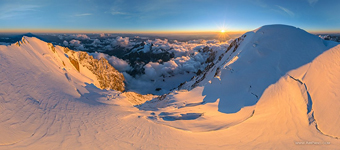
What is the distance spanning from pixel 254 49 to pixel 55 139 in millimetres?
29563

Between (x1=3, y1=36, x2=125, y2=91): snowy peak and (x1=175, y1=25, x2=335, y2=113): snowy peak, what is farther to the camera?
(x1=3, y1=36, x2=125, y2=91): snowy peak

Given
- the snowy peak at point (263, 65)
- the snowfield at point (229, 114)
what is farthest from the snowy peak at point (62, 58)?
the snowy peak at point (263, 65)

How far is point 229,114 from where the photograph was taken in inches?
568

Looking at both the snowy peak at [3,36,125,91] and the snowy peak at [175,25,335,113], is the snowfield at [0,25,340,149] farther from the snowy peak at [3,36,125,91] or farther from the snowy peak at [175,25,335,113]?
the snowy peak at [3,36,125,91]

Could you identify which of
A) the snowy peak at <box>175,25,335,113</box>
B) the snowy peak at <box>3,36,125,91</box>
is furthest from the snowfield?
the snowy peak at <box>3,36,125,91</box>

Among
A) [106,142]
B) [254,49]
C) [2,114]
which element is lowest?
[106,142]

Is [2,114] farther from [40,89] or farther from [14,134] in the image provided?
[40,89]

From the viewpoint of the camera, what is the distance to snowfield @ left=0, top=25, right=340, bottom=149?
32.0 ft

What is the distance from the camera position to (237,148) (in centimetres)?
902

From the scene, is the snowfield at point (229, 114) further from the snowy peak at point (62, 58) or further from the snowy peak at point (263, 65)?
the snowy peak at point (62, 58)

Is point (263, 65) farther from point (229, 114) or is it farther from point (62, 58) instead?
point (62, 58)

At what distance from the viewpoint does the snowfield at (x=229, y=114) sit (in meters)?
9.75

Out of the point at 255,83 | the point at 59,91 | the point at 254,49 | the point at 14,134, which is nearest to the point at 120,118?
the point at 14,134

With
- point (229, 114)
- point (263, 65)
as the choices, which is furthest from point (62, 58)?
point (263, 65)
